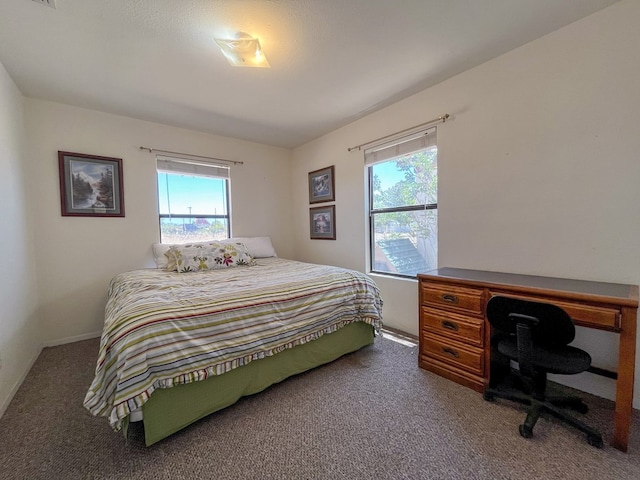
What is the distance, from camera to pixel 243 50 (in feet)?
5.75

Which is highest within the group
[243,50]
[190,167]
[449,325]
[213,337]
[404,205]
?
[243,50]

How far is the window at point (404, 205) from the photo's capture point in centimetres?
264

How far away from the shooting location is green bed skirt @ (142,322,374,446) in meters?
1.39

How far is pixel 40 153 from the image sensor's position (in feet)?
8.50

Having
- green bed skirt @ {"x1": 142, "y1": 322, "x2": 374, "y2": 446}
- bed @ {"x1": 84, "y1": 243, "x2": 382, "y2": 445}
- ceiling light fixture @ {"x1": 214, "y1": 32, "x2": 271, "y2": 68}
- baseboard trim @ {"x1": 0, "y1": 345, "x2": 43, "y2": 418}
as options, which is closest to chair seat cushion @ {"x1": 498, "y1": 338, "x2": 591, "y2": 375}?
bed @ {"x1": 84, "y1": 243, "x2": 382, "y2": 445}

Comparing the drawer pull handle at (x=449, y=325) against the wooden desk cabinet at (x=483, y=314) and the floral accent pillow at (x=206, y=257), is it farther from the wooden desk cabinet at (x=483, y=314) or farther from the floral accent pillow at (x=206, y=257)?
the floral accent pillow at (x=206, y=257)

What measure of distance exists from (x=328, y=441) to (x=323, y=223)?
2.73m

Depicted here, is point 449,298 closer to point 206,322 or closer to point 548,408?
point 548,408

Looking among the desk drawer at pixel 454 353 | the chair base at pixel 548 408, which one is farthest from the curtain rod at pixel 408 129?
the chair base at pixel 548 408

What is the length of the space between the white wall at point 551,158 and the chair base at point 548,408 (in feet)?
1.18

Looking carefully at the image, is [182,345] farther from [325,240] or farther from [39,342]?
[325,240]

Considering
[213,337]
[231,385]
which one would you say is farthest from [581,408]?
[213,337]

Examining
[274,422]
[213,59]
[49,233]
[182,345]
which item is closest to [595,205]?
[274,422]

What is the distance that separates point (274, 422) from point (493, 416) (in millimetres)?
1297
